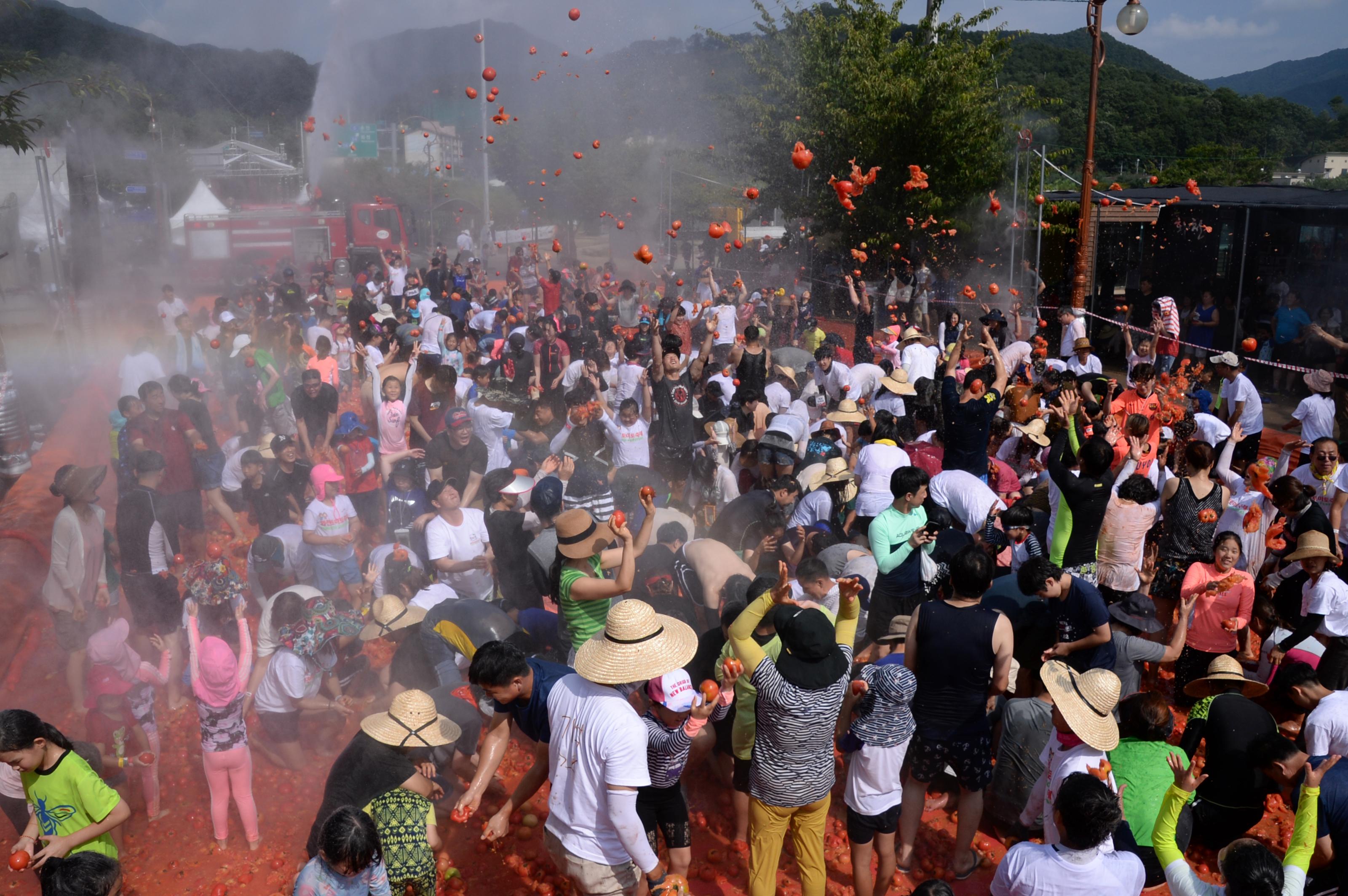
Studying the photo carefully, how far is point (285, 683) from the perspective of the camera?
4961 millimetres

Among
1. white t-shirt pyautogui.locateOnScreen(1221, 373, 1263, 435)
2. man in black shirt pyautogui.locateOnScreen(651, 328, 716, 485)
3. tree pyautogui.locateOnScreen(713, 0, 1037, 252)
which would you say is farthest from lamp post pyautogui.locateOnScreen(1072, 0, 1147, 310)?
man in black shirt pyautogui.locateOnScreen(651, 328, 716, 485)

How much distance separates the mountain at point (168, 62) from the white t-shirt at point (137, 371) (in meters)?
5.24

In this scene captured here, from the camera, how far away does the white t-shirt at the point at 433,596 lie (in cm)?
546

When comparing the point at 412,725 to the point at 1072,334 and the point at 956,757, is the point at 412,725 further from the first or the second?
the point at 1072,334

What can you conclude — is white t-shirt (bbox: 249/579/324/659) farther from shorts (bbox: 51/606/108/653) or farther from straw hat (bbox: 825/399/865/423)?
straw hat (bbox: 825/399/865/423)

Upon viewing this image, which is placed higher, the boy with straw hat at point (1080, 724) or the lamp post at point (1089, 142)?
the lamp post at point (1089, 142)

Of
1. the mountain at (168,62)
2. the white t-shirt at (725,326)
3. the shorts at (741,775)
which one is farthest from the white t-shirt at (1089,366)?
the mountain at (168,62)

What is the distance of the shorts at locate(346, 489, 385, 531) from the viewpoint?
7590 mm

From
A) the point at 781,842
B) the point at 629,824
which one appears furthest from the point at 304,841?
the point at 781,842

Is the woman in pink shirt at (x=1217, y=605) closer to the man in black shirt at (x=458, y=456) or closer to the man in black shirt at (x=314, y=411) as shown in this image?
the man in black shirt at (x=458, y=456)

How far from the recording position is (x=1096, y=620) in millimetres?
4414

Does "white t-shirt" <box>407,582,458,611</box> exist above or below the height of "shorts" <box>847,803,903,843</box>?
above

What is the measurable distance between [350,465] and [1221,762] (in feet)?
20.1

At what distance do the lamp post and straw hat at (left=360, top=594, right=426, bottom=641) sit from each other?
11246mm
